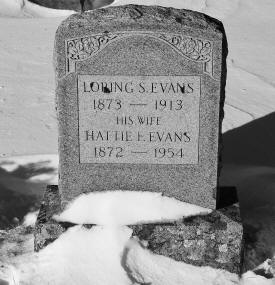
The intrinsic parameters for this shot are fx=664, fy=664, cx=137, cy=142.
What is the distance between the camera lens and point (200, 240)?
3.97 meters

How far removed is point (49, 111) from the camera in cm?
657

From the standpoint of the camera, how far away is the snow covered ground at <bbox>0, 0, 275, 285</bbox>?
12.7ft

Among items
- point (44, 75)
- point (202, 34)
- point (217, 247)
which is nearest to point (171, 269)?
point (217, 247)

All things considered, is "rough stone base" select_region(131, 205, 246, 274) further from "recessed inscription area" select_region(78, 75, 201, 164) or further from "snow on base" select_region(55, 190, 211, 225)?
"recessed inscription area" select_region(78, 75, 201, 164)

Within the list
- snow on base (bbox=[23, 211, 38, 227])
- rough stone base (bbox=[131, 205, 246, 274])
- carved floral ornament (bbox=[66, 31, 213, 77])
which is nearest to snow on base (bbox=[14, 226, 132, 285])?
rough stone base (bbox=[131, 205, 246, 274])

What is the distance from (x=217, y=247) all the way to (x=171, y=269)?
0.31 m

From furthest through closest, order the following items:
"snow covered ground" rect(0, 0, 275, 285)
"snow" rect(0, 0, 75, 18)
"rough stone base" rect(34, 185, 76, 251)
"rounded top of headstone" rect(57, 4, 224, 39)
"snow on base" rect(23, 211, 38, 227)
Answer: "snow" rect(0, 0, 75, 18) → "snow on base" rect(23, 211, 38, 227) → "rough stone base" rect(34, 185, 76, 251) → "snow covered ground" rect(0, 0, 275, 285) → "rounded top of headstone" rect(57, 4, 224, 39)

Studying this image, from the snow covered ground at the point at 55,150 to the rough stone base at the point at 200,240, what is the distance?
0.06 meters

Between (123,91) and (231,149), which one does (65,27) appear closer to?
(123,91)

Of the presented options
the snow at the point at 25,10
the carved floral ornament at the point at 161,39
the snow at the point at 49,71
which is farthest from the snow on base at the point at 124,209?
the snow at the point at 25,10

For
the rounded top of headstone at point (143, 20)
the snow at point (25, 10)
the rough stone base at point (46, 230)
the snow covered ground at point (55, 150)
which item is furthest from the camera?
the snow at point (25, 10)

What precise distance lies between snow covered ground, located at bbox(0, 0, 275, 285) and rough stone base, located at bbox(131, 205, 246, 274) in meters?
0.06

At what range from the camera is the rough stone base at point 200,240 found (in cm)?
396

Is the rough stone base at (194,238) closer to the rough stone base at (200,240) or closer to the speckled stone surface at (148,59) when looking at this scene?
the rough stone base at (200,240)
